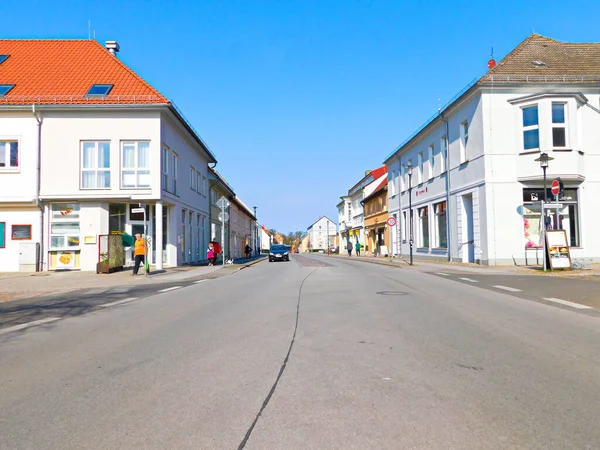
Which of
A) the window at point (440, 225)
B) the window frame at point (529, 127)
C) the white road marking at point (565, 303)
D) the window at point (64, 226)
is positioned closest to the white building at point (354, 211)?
the window at point (440, 225)

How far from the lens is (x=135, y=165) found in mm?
23766

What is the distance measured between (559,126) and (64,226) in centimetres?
2391

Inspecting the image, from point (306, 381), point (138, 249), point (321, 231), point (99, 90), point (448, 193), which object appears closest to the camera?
point (306, 381)

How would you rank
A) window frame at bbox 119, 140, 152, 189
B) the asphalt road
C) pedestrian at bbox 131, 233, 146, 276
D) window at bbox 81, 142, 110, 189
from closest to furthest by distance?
1. the asphalt road
2. pedestrian at bbox 131, 233, 146, 276
3. window at bbox 81, 142, 110, 189
4. window frame at bbox 119, 140, 152, 189

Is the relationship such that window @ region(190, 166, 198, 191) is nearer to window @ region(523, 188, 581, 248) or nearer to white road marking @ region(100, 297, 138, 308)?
window @ region(523, 188, 581, 248)

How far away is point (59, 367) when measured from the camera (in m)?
5.47

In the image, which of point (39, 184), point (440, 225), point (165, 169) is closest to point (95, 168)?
point (39, 184)

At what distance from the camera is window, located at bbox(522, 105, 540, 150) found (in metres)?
23.0

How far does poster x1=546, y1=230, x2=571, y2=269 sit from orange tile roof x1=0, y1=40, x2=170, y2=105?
17.9 metres

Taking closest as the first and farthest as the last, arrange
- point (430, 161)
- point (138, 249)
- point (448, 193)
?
point (138, 249), point (448, 193), point (430, 161)

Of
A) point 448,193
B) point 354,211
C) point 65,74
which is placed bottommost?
point 448,193

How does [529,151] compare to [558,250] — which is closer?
[558,250]

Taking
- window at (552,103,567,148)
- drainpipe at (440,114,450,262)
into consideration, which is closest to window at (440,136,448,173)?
drainpipe at (440,114,450,262)

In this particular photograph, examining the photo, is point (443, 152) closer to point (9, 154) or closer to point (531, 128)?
point (531, 128)
